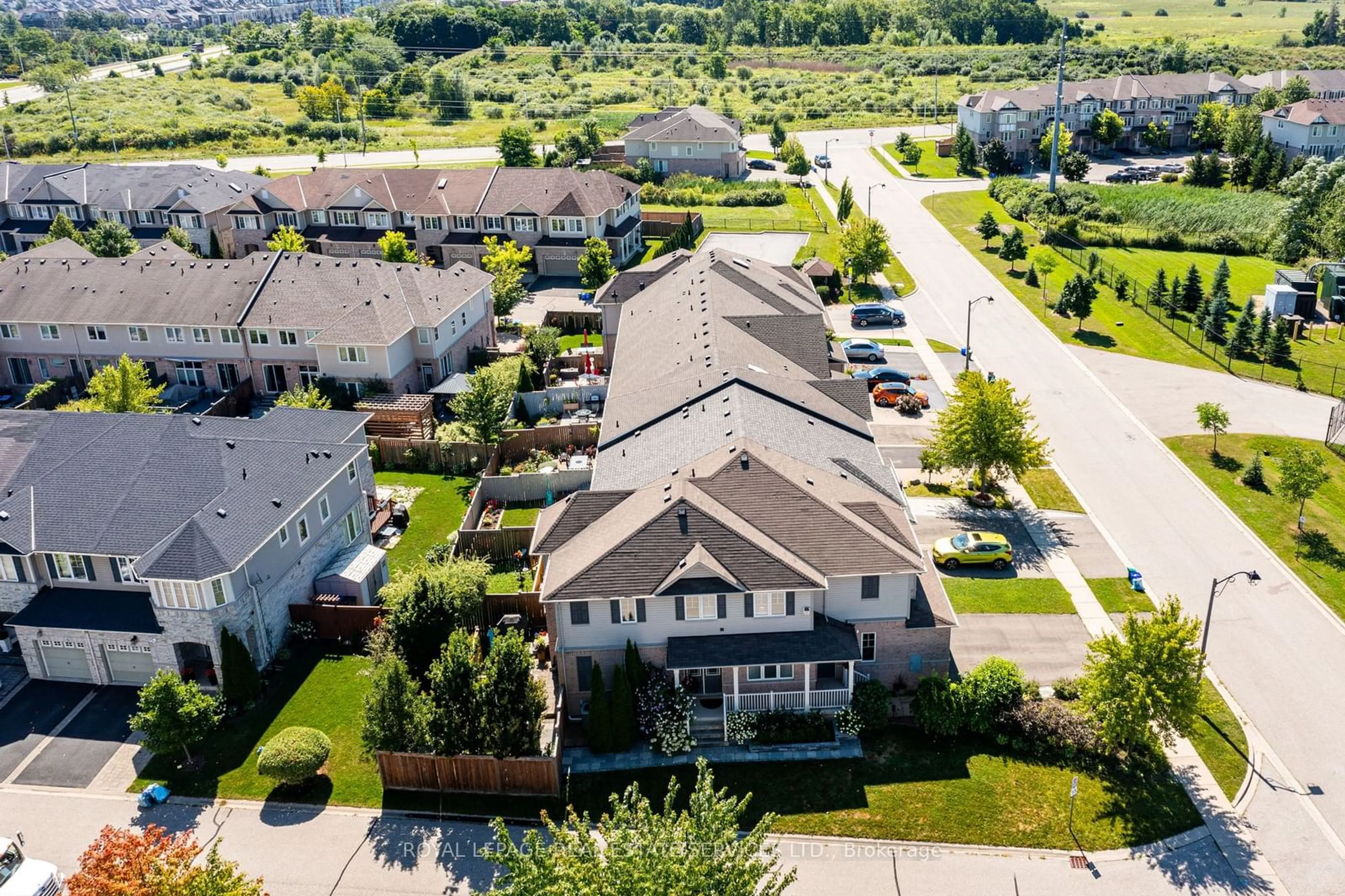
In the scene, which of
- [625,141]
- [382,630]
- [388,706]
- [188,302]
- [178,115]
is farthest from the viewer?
[178,115]

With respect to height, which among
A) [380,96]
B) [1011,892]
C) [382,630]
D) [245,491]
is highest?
[380,96]

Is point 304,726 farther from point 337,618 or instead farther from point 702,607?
point 702,607

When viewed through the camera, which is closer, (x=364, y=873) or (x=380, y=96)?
(x=364, y=873)

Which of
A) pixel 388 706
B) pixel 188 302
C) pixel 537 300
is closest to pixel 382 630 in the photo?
pixel 388 706

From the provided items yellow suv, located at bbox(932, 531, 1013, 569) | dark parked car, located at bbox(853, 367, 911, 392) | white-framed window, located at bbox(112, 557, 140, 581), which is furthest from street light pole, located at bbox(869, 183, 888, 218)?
white-framed window, located at bbox(112, 557, 140, 581)

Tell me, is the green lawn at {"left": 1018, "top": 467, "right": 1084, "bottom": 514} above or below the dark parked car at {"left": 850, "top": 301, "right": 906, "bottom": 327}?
below

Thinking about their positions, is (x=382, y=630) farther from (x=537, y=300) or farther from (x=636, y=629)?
(x=537, y=300)

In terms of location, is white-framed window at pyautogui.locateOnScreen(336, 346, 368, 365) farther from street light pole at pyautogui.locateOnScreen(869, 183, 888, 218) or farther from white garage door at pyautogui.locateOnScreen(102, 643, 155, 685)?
street light pole at pyautogui.locateOnScreen(869, 183, 888, 218)

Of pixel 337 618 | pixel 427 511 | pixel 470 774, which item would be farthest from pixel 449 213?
pixel 470 774

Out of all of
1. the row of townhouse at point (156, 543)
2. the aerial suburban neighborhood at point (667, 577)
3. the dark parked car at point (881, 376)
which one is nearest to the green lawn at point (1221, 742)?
the aerial suburban neighborhood at point (667, 577)
